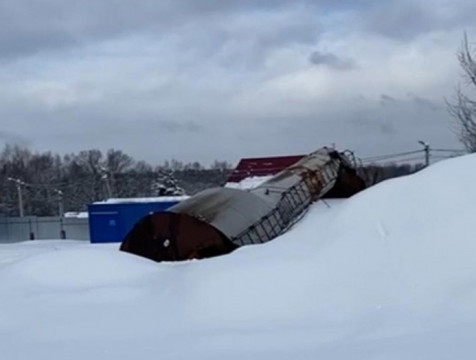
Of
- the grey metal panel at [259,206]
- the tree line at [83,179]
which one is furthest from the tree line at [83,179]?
the grey metal panel at [259,206]

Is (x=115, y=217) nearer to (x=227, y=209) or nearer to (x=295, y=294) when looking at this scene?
(x=227, y=209)

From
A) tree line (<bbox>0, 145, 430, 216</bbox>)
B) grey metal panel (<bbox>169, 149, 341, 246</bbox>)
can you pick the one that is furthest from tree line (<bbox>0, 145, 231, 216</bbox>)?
grey metal panel (<bbox>169, 149, 341, 246</bbox>)

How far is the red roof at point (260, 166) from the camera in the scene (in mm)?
28472

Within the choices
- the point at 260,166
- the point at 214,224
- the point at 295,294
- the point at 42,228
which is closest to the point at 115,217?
the point at 260,166

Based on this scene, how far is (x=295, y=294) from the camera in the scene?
6.88m

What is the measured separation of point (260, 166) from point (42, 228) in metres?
15.0

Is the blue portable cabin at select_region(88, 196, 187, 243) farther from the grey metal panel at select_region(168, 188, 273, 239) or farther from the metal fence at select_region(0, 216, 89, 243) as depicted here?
the grey metal panel at select_region(168, 188, 273, 239)

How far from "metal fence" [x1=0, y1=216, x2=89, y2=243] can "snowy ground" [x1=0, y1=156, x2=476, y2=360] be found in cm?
2906

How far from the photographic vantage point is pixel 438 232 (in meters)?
7.64

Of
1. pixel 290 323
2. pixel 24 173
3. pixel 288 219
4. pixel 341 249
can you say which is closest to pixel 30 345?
pixel 290 323

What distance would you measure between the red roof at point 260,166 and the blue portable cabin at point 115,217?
2617 millimetres

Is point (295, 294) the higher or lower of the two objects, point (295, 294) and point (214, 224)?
the lower

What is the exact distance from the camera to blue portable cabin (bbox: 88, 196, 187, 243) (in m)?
28.5

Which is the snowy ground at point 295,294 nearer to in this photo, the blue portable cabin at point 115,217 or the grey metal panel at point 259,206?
the grey metal panel at point 259,206
